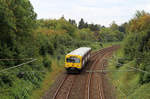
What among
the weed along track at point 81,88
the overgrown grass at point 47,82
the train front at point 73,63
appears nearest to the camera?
the overgrown grass at point 47,82

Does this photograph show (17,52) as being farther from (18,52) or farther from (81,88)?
(81,88)

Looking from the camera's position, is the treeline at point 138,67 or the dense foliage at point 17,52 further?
the treeline at point 138,67

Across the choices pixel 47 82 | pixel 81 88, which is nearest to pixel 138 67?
pixel 81 88

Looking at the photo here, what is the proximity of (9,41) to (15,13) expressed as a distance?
11.3 ft

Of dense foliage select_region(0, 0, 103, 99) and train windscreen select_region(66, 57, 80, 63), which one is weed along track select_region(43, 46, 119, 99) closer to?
train windscreen select_region(66, 57, 80, 63)

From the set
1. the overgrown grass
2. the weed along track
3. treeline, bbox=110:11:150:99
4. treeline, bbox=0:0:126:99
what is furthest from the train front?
treeline, bbox=110:11:150:99

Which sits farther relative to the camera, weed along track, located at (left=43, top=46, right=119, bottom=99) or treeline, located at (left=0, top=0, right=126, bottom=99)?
weed along track, located at (left=43, top=46, right=119, bottom=99)

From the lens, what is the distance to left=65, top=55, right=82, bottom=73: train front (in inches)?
1028

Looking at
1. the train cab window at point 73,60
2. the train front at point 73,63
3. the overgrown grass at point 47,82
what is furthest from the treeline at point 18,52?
the train cab window at point 73,60

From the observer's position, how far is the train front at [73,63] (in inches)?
1028

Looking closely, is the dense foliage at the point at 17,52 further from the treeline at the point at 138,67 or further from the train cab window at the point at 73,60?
the treeline at the point at 138,67

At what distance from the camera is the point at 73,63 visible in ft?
86.2

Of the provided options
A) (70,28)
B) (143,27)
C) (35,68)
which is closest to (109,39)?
(70,28)

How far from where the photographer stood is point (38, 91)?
1844 cm
